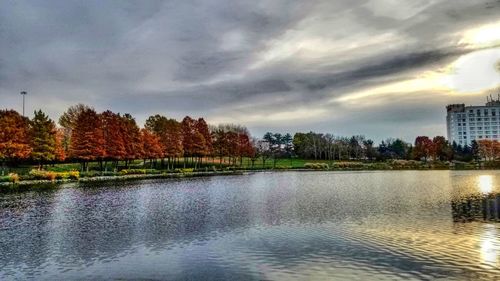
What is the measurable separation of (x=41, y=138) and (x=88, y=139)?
8169 millimetres

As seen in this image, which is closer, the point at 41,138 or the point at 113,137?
the point at 41,138

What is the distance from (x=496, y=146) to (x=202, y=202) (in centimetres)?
17616

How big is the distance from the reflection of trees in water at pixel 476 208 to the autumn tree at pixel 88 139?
65188 millimetres

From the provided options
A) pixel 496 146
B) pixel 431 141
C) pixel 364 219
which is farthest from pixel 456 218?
pixel 496 146

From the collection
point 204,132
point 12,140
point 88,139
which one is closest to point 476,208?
point 12,140

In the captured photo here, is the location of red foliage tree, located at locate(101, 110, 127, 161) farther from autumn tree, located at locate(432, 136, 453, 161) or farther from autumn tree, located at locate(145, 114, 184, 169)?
autumn tree, located at locate(432, 136, 453, 161)

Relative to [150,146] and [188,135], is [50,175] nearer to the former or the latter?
[150,146]

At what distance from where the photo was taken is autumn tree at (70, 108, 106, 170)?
78.9 metres

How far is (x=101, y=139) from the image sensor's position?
81.2 m

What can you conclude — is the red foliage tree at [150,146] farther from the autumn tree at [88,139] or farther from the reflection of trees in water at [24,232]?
the reflection of trees in water at [24,232]

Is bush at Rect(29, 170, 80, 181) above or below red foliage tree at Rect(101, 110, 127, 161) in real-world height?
below

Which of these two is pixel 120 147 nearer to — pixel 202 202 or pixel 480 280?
pixel 202 202

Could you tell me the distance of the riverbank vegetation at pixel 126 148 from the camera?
7150cm

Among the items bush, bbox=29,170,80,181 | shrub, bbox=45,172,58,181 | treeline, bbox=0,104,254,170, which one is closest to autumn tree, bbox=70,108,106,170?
treeline, bbox=0,104,254,170
